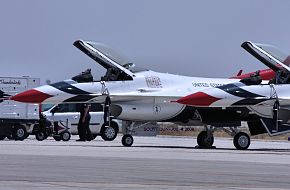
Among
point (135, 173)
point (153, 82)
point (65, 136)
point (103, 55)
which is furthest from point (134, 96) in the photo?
point (135, 173)

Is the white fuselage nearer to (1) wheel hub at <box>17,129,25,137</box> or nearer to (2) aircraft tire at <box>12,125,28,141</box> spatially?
(2) aircraft tire at <box>12,125,28,141</box>

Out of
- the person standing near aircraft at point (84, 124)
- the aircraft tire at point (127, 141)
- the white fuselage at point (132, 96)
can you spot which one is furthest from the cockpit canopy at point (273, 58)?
the person standing near aircraft at point (84, 124)

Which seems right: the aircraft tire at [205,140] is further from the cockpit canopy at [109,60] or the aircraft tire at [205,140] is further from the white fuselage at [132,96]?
the cockpit canopy at [109,60]

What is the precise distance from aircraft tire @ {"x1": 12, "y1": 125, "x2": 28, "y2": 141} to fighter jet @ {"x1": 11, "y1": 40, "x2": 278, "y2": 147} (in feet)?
26.6

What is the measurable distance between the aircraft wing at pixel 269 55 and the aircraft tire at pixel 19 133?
43.5 ft

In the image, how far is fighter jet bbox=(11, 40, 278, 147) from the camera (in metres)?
30.5

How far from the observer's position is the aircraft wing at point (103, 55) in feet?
105

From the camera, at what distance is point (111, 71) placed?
32.0m

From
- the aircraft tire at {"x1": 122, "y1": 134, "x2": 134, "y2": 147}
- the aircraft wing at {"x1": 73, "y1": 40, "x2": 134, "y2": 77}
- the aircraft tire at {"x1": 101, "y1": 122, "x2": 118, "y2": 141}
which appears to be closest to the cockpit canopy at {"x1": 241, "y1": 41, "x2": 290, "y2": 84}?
the aircraft wing at {"x1": 73, "y1": 40, "x2": 134, "y2": 77}

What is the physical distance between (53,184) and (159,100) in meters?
18.4

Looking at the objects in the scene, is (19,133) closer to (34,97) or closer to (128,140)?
(34,97)

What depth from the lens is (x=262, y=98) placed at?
28.1 m

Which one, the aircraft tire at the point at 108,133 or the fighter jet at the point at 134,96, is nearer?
the fighter jet at the point at 134,96

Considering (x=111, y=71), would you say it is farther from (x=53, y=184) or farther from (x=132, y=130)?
(x=53, y=184)
